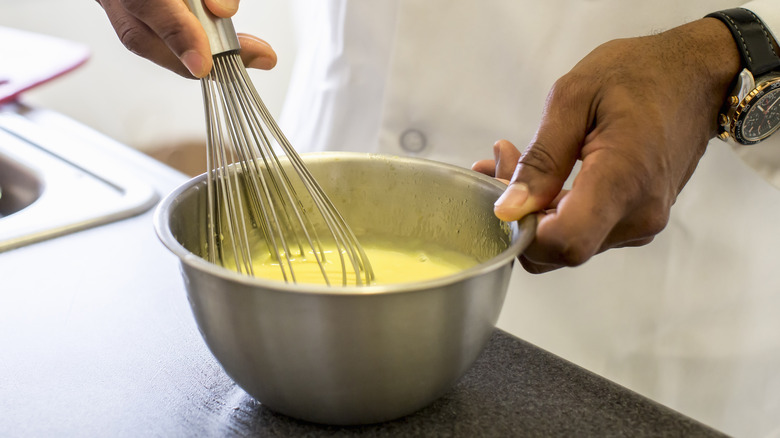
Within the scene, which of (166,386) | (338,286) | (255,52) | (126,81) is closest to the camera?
(338,286)

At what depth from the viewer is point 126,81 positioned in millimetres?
1938

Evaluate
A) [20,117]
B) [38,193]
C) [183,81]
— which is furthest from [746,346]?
[183,81]

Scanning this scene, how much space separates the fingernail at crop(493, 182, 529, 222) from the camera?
39 cm

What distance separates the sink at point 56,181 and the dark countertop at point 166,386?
88 millimetres

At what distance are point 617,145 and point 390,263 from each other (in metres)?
0.19

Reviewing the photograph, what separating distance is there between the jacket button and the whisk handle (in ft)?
0.93

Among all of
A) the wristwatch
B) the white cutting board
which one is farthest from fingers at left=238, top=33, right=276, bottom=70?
the white cutting board

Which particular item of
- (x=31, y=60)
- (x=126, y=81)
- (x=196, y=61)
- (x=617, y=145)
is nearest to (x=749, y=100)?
(x=617, y=145)

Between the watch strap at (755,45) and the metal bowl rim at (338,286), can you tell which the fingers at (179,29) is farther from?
the watch strap at (755,45)

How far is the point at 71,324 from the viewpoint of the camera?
485 mm

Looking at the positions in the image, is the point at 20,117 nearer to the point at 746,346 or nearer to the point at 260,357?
Answer: the point at 260,357

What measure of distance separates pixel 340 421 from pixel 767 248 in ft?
1.53

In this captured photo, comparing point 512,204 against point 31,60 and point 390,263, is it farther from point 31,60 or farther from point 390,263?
point 31,60

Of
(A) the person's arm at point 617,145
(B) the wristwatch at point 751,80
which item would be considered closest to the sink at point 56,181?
(A) the person's arm at point 617,145
